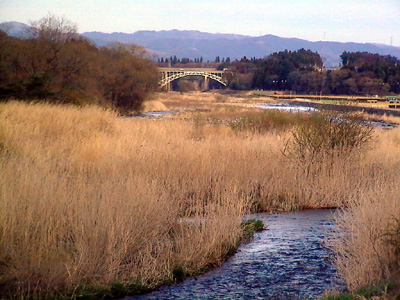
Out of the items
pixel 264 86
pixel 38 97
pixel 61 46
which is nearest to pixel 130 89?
pixel 61 46

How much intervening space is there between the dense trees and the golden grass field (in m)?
13.2

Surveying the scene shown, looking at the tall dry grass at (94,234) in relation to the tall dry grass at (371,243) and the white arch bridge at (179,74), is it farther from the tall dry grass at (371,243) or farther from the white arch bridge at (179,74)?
the white arch bridge at (179,74)

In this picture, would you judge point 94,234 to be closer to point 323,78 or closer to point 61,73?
point 61,73

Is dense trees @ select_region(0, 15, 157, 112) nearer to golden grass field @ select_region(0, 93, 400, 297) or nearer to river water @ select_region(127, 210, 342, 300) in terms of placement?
golden grass field @ select_region(0, 93, 400, 297)

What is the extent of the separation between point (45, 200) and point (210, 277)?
3295mm

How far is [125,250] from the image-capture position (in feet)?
31.5

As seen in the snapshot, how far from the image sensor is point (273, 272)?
1033 centimetres

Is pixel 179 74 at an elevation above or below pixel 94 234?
above

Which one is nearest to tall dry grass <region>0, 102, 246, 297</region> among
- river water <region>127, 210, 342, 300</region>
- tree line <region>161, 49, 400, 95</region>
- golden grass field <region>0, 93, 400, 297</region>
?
golden grass field <region>0, 93, 400, 297</region>

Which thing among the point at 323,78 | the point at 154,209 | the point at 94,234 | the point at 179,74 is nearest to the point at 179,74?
the point at 179,74

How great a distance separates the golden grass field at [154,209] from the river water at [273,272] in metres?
0.32

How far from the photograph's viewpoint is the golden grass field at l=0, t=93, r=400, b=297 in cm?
914

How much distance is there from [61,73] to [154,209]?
3027 cm

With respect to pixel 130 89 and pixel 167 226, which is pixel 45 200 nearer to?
pixel 167 226
